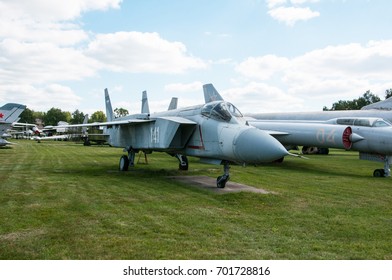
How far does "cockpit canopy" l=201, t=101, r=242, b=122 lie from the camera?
33.3ft

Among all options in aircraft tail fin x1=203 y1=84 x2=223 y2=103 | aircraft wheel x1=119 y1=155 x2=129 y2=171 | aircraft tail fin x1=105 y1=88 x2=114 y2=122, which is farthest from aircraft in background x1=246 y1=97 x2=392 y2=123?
aircraft wheel x1=119 y1=155 x2=129 y2=171

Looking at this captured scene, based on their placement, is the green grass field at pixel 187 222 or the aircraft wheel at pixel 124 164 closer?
the green grass field at pixel 187 222

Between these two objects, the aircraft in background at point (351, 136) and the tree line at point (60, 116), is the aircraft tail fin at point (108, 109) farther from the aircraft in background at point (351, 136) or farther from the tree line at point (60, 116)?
the tree line at point (60, 116)

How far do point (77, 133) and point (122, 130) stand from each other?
46.7 meters

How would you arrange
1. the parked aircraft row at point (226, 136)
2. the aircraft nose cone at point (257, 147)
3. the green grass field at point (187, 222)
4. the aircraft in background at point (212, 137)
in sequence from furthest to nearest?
1. the parked aircraft row at point (226, 136)
2. the aircraft in background at point (212, 137)
3. the aircraft nose cone at point (257, 147)
4. the green grass field at point (187, 222)

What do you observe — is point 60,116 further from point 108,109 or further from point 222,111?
point 222,111

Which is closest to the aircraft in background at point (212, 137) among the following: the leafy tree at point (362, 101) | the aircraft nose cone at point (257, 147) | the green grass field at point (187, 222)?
the aircraft nose cone at point (257, 147)

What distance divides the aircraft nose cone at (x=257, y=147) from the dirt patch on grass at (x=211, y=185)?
1.18 m

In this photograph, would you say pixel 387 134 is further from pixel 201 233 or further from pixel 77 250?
pixel 77 250

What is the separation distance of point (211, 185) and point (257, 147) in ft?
8.81

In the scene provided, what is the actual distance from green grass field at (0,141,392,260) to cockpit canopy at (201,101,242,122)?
2092mm

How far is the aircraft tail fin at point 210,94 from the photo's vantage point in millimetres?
22188

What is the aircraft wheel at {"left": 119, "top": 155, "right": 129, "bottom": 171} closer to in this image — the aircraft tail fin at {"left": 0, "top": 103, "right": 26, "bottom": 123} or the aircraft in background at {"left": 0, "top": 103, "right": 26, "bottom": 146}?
the aircraft in background at {"left": 0, "top": 103, "right": 26, "bottom": 146}

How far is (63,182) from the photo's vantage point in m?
11.0
